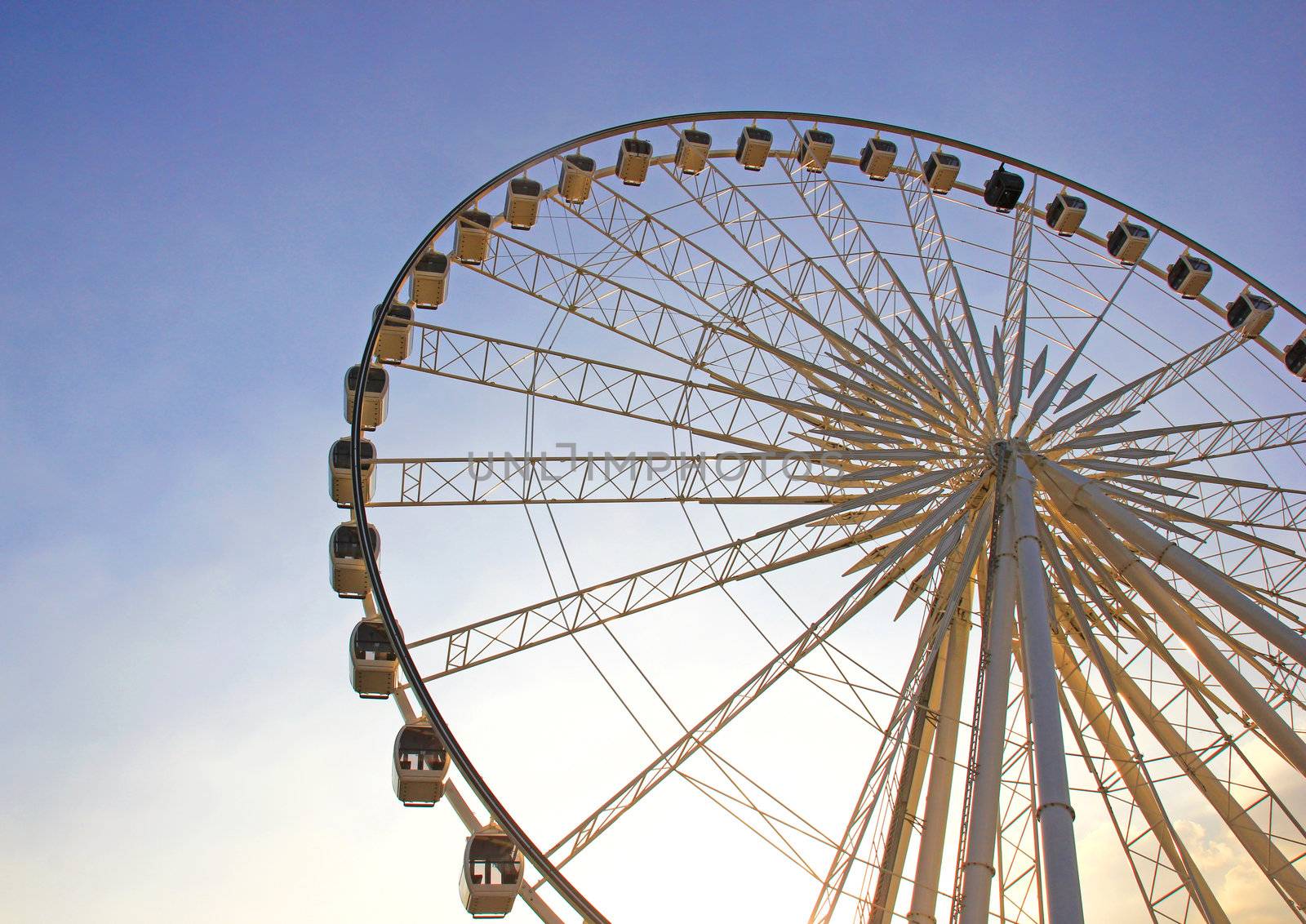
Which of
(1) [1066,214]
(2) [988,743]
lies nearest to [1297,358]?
(1) [1066,214]

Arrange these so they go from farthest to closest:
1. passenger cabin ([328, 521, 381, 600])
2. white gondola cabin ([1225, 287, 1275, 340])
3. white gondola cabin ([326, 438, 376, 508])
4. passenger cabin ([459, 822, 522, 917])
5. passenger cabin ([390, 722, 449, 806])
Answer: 1. white gondola cabin ([1225, 287, 1275, 340])
2. white gondola cabin ([326, 438, 376, 508])
3. passenger cabin ([328, 521, 381, 600])
4. passenger cabin ([390, 722, 449, 806])
5. passenger cabin ([459, 822, 522, 917])

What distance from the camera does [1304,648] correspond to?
12633 millimetres

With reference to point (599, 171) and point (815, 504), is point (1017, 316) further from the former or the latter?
point (599, 171)

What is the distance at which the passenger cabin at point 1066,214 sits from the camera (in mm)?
24125

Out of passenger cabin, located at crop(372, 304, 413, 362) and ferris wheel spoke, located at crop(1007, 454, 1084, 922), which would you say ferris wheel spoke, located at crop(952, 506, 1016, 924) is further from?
passenger cabin, located at crop(372, 304, 413, 362)

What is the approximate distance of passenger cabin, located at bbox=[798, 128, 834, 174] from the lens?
78.2 ft

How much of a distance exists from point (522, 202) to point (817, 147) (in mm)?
6348

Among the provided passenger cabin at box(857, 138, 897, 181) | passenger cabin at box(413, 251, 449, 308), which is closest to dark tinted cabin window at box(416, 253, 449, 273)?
passenger cabin at box(413, 251, 449, 308)

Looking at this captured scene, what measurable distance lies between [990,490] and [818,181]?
8.88 meters

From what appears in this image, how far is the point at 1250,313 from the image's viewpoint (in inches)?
897

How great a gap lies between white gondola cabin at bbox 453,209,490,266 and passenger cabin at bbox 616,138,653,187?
3266mm

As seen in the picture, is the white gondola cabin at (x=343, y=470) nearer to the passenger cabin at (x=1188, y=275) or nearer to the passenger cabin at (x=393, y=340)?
the passenger cabin at (x=393, y=340)

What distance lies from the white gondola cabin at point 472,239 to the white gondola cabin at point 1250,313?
1428 cm

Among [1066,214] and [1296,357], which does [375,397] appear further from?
[1296,357]
